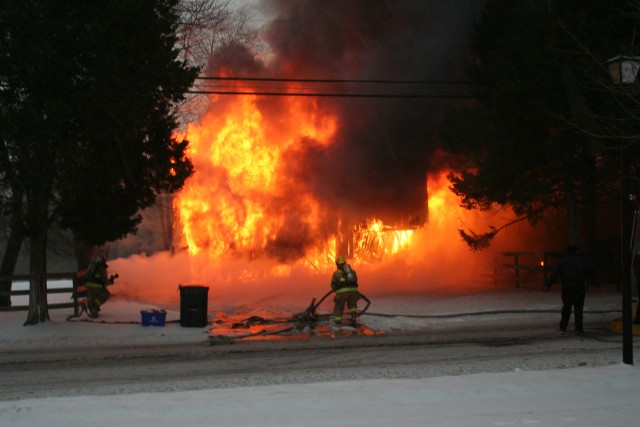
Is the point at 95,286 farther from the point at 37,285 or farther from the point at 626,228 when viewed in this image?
the point at 626,228

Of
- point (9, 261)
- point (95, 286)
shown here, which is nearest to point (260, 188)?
point (9, 261)

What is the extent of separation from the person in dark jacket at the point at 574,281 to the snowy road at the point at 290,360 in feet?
1.19

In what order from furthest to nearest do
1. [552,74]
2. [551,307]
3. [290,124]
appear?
[290,124], [552,74], [551,307]

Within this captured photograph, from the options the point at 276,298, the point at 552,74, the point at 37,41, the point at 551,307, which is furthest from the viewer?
the point at 276,298

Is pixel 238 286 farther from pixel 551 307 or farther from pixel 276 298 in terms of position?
pixel 551 307

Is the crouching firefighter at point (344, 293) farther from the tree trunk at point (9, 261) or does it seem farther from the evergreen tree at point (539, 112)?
the tree trunk at point (9, 261)

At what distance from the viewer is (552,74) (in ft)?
55.0

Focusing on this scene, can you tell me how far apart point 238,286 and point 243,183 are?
11.7 feet

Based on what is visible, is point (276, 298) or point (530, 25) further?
point (276, 298)

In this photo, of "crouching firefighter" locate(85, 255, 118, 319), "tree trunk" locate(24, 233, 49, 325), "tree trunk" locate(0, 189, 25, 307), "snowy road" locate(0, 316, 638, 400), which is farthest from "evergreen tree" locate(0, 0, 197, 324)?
"snowy road" locate(0, 316, 638, 400)

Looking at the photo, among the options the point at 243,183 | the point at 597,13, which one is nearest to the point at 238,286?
the point at 243,183

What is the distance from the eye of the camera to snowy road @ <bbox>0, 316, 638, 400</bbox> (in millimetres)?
7957

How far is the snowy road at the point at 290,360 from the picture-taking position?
7957 millimetres

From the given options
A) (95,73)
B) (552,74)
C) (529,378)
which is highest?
(552,74)
